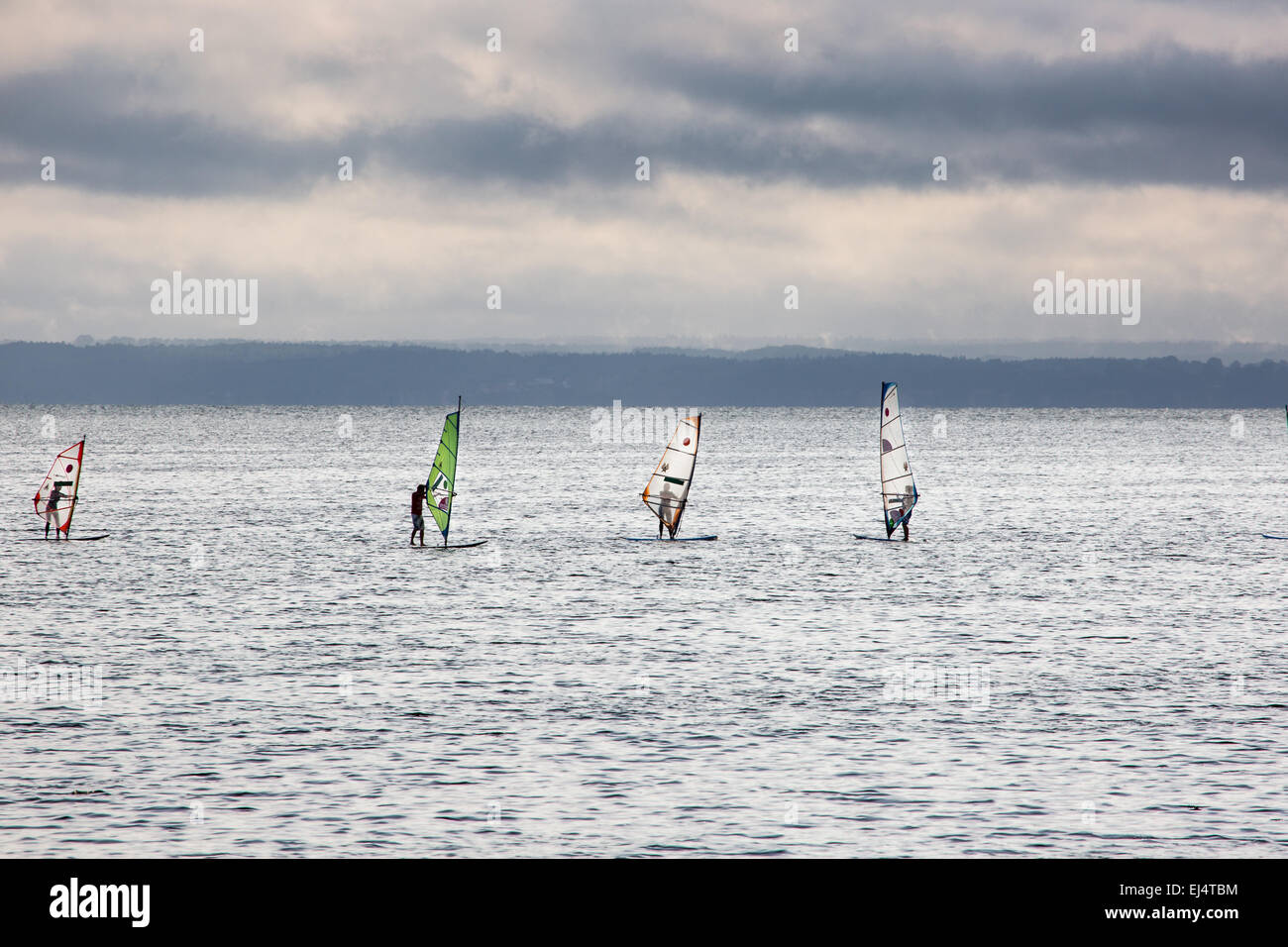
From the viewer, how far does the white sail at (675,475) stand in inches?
2270

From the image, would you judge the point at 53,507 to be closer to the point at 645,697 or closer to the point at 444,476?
the point at 444,476

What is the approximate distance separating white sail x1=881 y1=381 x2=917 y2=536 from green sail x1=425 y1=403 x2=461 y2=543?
56.0 feet

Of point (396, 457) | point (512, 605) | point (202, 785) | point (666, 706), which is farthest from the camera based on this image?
point (396, 457)

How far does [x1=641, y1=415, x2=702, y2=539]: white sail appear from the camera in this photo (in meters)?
57.7

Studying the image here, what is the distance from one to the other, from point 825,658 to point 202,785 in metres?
17.0

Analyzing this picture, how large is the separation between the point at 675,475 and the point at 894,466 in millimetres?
9678

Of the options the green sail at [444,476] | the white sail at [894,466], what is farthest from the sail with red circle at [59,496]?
the white sail at [894,466]

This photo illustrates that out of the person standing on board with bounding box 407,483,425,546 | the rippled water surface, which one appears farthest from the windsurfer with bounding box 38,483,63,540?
the person standing on board with bounding box 407,483,425,546

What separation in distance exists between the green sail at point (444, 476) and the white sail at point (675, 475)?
8.19 metres

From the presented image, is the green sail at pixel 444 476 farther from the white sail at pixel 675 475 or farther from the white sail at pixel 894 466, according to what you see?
the white sail at pixel 894 466

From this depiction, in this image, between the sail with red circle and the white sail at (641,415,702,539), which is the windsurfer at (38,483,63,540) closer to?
the sail with red circle
